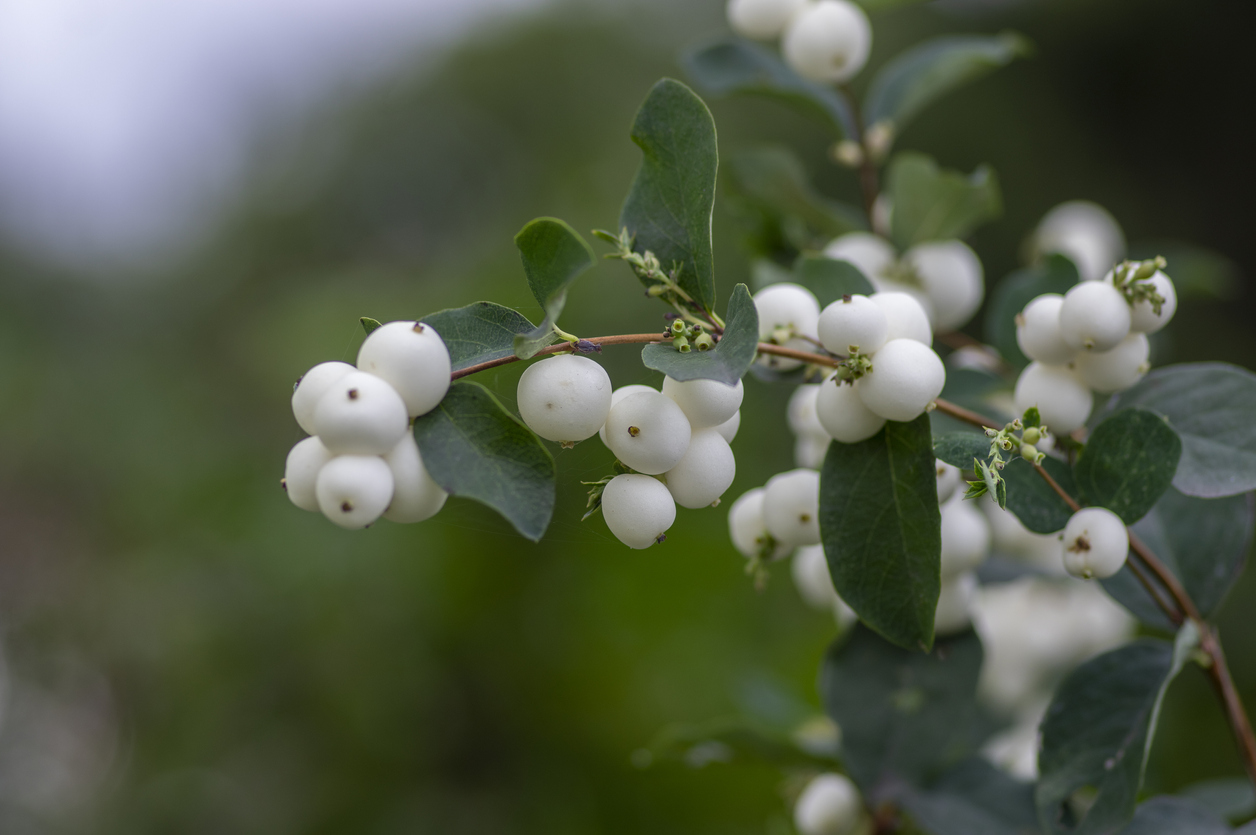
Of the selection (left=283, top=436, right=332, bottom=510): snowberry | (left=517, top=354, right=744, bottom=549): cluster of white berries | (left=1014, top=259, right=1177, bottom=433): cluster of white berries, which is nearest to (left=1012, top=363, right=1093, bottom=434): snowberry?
(left=1014, top=259, right=1177, bottom=433): cluster of white berries

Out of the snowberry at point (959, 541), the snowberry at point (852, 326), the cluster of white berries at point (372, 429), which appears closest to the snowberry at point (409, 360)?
the cluster of white berries at point (372, 429)

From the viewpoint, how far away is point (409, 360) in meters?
0.20

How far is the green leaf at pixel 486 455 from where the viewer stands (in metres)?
0.20

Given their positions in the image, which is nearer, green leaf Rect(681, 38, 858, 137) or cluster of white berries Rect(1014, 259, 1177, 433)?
cluster of white berries Rect(1014, 259, 1177, 433)

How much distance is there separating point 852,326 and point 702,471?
56 mm

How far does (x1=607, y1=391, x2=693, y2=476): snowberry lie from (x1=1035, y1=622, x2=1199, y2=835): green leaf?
18cm

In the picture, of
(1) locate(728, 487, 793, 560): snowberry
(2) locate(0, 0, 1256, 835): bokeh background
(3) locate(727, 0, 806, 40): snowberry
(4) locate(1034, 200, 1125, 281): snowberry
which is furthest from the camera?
(2) locate(0, 0, 1256, 835): bokeh background

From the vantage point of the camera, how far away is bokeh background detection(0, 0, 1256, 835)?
92cm

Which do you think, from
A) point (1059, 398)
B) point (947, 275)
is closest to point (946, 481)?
point (1059, 398)

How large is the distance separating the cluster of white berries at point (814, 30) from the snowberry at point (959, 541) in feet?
0.70

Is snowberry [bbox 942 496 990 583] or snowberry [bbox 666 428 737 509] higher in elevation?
snowberry [bbox 666 428 737 509]

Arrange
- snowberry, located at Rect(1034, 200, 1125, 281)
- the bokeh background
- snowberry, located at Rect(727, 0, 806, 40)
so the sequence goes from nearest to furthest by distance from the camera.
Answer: snowberry, located at Rect(727, 0, 806, 40) → snowberry, located at Rect(1034, 200, 1125, 281) → the bokeh background

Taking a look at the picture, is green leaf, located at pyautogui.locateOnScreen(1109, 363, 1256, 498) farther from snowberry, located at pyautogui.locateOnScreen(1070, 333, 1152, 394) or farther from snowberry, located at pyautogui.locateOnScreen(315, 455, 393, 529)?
snowberry, located at pyautogui.locateOnScreen(315, 455, 393, 529)

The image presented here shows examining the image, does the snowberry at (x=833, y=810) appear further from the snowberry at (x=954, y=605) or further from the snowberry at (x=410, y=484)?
the snowberry at (x=410, y=484)
